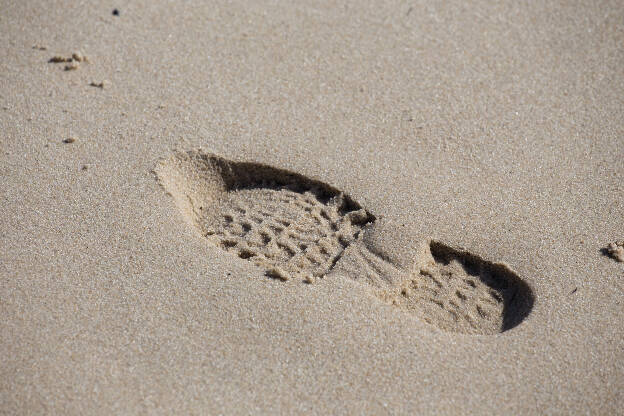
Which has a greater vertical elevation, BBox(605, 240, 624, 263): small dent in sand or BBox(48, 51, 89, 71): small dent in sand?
BBox(605, 240, 624, 263): small dent in sand

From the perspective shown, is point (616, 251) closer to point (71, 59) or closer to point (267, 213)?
point (267, 213)

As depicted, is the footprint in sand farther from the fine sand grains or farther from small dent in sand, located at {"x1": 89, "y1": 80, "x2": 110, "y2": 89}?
small dent in sand, located at {"x1": 89, "y1": 80, "x2": 110, "y2": 89}

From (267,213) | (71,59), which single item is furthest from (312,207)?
(71,59)

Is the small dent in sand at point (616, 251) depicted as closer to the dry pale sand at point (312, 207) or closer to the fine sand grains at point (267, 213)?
the dry pale sand at point (312, 207)

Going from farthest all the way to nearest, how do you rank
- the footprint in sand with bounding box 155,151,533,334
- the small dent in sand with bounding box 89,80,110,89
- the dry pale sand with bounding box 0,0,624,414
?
1. the small dent in sand with bounding box 89,80,110,89
2. the footprint in sand with bounding box 155,151,533,334
3. the dry pale sand with bounding box 0,0,624,414

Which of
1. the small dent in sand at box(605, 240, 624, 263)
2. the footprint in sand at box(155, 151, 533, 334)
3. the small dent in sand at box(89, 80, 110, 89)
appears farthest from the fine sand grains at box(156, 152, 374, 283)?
the small dent in sand at box(605, 240, 624, 263)

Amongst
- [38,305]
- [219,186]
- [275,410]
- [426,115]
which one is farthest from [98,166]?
[426,115]

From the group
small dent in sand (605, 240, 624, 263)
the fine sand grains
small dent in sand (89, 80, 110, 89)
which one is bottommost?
the fine sand grains

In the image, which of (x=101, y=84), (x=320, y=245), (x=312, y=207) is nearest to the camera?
(x=320, y=245)

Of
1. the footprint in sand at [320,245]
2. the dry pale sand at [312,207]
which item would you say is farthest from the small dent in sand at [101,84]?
the footprint in sand at [320,245]

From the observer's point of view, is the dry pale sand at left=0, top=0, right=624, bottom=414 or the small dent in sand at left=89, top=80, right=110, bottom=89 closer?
the dry pale sand at left=0, top=0, right=624, bottom=414
